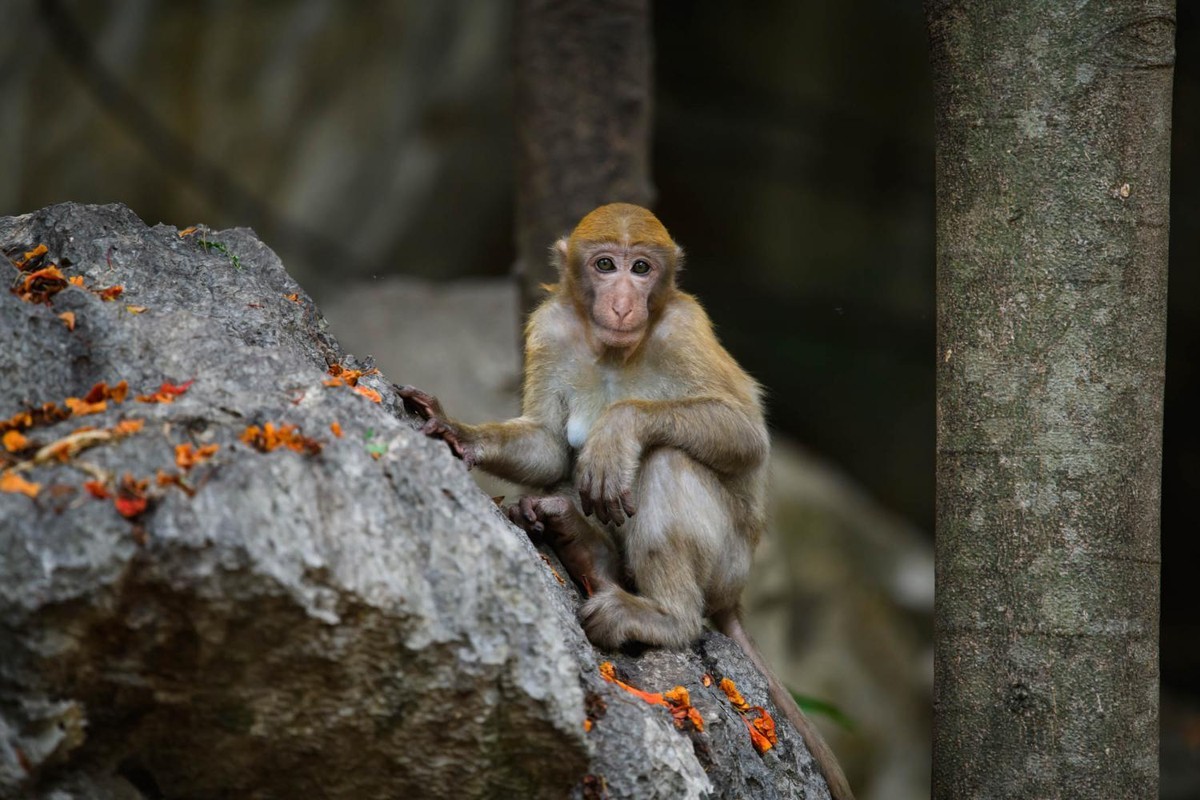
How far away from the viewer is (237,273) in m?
3.73

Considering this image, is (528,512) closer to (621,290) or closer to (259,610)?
(621,290)

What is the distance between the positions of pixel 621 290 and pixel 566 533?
34.9 inches

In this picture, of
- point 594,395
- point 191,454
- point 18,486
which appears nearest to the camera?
point 18,486

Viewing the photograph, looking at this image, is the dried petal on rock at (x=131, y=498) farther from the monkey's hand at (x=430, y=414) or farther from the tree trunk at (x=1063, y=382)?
the tree trunk at (x=1063, y=382)

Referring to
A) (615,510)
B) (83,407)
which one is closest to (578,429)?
(615,510)

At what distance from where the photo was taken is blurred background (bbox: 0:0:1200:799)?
9656 mm

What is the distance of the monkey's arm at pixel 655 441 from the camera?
4090mm

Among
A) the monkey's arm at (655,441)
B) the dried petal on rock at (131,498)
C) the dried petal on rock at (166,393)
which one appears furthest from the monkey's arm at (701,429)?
the dried petal on rock at (131,498)

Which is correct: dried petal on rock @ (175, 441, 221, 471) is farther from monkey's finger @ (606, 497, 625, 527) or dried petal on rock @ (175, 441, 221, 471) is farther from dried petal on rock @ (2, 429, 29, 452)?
monkey's finger @ (606, 497, 625, 527)

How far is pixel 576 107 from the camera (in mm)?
6828

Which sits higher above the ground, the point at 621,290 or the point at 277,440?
the point at 621,290

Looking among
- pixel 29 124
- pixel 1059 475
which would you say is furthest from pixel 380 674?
pixel 29 124

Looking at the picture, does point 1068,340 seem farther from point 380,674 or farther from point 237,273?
point 237,273

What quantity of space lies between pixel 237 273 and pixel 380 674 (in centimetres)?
151
